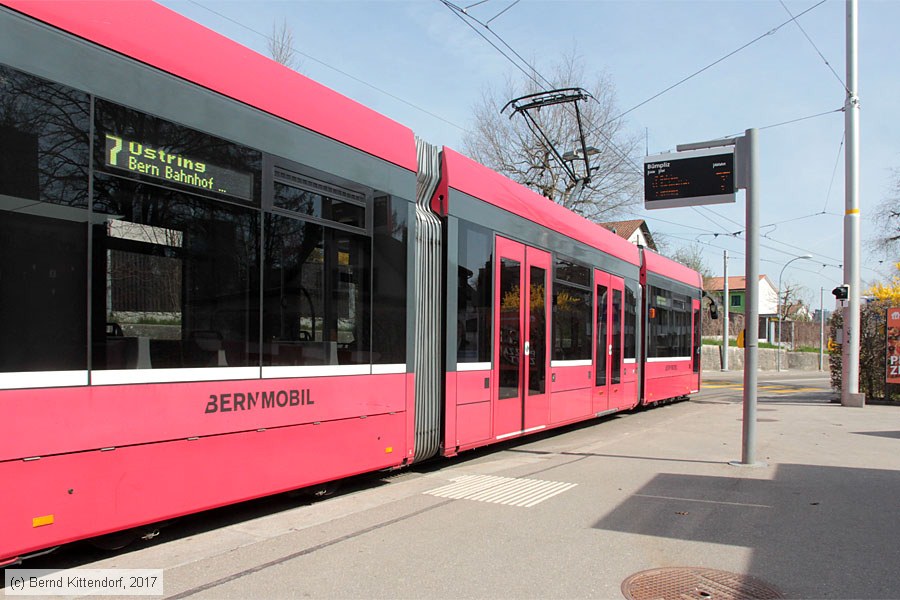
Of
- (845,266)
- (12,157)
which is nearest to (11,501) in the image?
(12,157)

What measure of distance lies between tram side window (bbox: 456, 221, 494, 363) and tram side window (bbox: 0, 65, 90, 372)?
4.39m

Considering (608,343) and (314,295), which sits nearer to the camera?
(314,295)

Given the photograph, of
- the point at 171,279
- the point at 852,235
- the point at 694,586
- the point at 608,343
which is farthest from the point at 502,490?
the point at 852,235

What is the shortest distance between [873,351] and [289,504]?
18.9m

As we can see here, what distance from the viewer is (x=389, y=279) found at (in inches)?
258

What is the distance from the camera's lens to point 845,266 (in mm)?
17547

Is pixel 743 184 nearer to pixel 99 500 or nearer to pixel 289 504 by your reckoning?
pixel 289 504

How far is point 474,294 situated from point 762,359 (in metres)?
51.6

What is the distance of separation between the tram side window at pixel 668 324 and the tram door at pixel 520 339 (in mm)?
6305

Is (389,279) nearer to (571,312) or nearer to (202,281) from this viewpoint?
(202,281)

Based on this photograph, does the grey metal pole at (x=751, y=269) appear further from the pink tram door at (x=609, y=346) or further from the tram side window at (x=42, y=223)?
the tram side window at (x=42, y=223)

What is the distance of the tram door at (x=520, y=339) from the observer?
27.9ft

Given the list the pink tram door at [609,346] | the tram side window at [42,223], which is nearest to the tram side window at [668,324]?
the pink tram door at [609,346]

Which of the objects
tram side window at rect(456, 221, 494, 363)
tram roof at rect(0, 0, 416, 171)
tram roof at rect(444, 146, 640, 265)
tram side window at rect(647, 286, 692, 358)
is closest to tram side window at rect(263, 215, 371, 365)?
tram roof at rect(0, 0, 416, 171)
